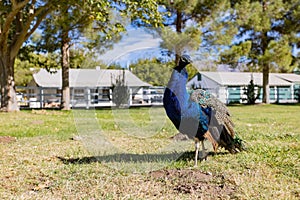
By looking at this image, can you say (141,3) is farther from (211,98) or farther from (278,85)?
(278,85)

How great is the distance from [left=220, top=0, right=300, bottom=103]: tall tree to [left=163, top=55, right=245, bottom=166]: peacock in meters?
14.9

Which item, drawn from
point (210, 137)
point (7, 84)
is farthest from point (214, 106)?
point (7, 84)

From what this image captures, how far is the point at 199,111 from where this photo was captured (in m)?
3.69

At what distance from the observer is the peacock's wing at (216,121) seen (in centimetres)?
382

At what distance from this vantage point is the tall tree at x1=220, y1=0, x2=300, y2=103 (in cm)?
1869

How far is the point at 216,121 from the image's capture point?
3.92 meters

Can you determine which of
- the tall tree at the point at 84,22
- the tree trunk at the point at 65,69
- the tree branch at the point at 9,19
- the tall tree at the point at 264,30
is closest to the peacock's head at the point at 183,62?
the tall tree at the point at 84,22

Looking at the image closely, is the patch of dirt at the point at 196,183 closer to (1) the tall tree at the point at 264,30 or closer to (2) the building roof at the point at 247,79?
(1) the tall tree at the point at 264,30

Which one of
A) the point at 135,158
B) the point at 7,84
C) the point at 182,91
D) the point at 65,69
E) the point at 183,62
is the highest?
the point at 65,69

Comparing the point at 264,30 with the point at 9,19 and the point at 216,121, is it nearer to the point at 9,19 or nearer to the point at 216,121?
the point at 9,19

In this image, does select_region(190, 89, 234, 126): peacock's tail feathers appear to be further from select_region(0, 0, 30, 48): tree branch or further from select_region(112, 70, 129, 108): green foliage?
select_region(0, 0, 30, 48): tree branch

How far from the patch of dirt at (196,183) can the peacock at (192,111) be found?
0.46 meters

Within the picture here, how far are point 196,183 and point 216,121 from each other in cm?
105

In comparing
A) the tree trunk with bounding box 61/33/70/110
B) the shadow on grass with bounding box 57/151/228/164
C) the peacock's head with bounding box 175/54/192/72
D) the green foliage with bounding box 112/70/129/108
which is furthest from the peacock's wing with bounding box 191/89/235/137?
the tree trunk with bounding box 61/33/70/110
